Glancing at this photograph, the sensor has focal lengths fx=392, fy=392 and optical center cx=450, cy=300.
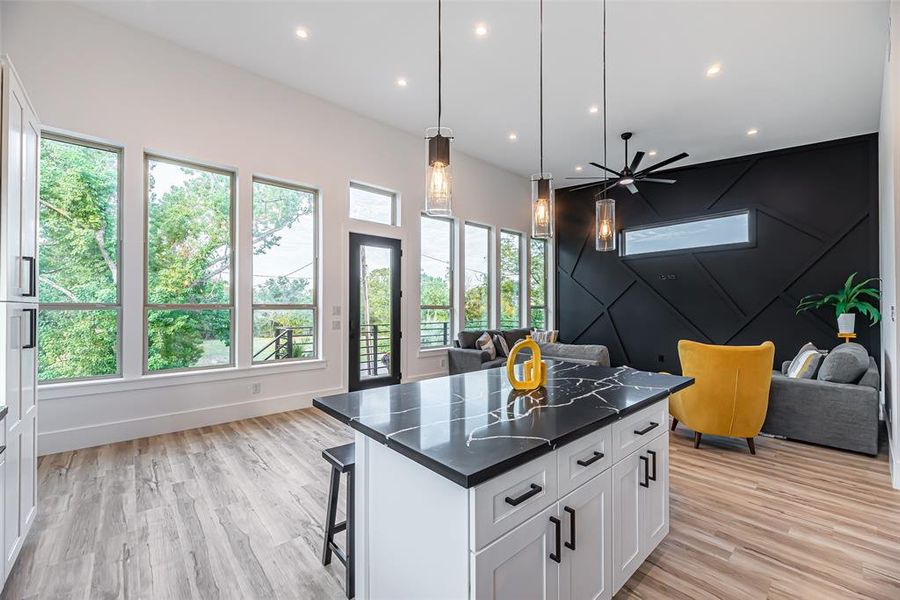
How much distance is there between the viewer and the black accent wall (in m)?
5.36

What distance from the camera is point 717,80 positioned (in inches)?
164

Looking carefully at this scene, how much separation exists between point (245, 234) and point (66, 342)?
1.77 metres

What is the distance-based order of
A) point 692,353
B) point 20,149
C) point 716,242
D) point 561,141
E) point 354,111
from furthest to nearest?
point 716,242, point 561,141, point 354,111, point 692,353, point 20,149

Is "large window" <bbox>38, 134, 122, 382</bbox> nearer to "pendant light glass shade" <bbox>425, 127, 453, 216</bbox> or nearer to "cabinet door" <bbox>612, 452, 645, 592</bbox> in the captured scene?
"pendant light glass shade" <bbox>425, 127, 453, 216</bbox>

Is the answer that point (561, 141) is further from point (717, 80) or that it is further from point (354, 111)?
point (354, 111)

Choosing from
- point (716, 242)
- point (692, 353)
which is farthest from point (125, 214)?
point (716, 242)

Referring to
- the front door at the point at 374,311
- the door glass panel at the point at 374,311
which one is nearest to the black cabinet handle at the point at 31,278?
the front door at the point at 374,311

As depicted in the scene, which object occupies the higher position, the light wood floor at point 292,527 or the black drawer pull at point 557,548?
the black drawer pull at point 557,548

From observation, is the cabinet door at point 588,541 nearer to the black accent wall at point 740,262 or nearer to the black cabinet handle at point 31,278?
the black cabinet handle at point 31,278

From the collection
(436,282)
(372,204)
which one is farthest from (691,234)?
(372,204)

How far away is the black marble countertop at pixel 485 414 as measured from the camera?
1.09 metres

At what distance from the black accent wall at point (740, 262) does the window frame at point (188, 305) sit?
6160mm

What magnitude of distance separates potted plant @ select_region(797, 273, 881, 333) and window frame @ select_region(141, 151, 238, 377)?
290 inches

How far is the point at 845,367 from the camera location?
3.39m
